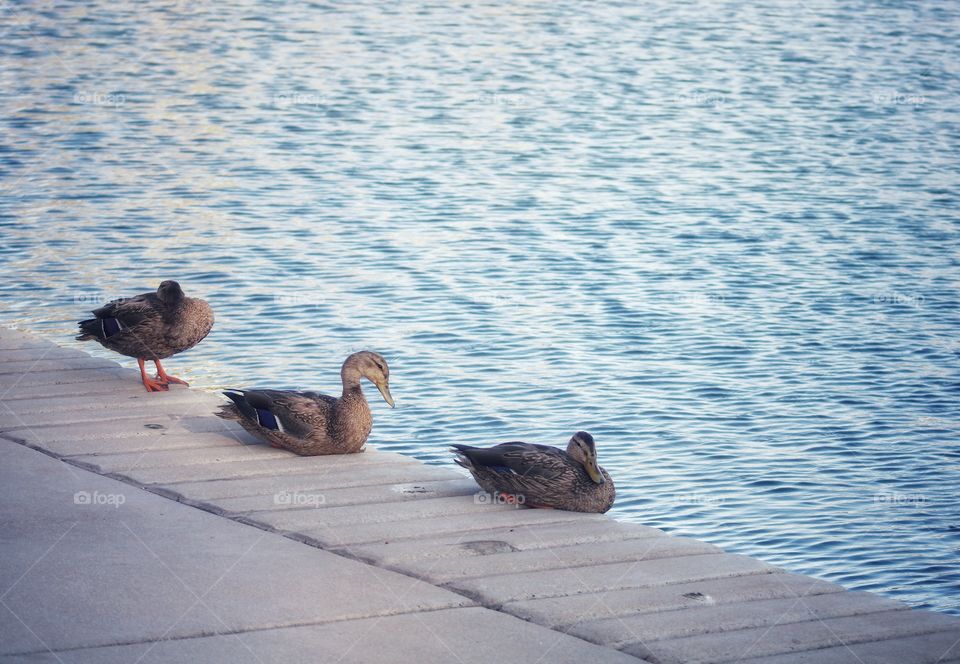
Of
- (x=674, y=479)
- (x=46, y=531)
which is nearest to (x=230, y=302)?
(x=674, y=479)

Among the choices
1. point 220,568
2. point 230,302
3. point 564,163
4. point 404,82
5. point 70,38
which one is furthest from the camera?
point 70,38

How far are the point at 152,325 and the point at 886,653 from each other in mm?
6269

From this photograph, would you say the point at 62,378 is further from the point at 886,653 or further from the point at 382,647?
the point at 886,653

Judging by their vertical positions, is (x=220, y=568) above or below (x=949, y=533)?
above

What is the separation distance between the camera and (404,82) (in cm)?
3161

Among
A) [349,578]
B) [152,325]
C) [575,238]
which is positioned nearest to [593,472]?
[349,578]

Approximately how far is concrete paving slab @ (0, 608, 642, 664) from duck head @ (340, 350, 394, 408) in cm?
348

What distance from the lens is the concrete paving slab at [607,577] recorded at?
22.0 feet

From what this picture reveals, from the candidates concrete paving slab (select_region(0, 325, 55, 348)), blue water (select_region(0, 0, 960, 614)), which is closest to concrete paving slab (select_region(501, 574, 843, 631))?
blue water (select_region(0, 0, 960, 614))

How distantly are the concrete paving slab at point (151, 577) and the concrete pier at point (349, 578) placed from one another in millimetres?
14

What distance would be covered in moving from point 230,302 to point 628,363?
492 cm

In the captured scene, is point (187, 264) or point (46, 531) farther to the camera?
point (187, 264)

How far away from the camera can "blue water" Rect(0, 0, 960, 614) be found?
11.5 metres

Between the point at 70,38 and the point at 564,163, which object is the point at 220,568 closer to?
the point at 564,163
